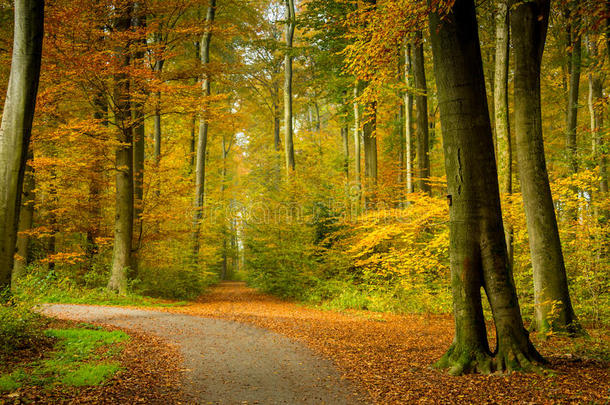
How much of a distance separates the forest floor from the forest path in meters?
0.02

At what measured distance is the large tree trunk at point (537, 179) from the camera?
6613mm

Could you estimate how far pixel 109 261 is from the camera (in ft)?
45.3

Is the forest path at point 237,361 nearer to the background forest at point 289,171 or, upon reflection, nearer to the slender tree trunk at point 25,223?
the background forest at point 289,171

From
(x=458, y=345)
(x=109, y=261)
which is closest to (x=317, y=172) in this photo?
(x=109, y=261)

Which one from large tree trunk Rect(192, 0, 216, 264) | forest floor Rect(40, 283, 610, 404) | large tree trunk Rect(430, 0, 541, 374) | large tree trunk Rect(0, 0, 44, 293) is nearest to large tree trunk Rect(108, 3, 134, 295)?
forest floor Rect(40, 283, 610, 404)

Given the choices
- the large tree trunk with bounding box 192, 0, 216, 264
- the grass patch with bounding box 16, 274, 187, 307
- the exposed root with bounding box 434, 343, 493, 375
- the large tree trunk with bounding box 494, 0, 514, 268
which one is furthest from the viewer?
the large tree trunk with bounding box 192, 0, 216, 264

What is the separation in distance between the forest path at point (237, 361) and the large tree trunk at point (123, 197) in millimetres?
2761

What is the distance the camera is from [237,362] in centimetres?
579

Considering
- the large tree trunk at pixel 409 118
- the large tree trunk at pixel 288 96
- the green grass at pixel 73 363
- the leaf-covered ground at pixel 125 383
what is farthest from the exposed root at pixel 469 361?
the large tree trunk at pixel 288 96

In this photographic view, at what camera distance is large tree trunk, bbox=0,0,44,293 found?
17.0ft

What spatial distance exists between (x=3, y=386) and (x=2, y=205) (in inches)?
105

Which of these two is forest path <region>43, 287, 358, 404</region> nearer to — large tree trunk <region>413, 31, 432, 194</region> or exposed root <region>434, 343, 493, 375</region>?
exposed root <region>434, 343, 493, 375</region>

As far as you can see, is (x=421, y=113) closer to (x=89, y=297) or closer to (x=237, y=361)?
(x=237, y=361)

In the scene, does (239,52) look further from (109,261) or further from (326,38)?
(109,261)
